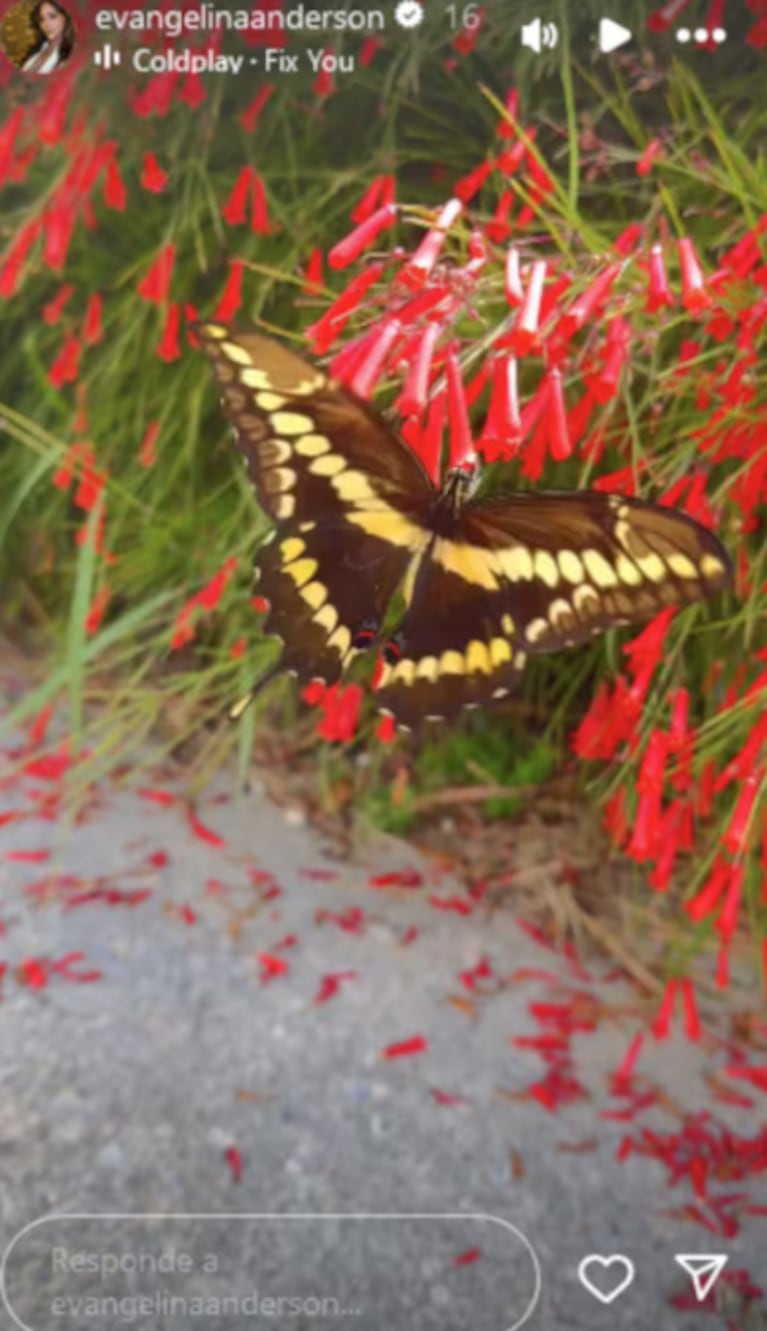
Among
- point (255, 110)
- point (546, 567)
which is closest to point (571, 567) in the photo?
point (546, 567)

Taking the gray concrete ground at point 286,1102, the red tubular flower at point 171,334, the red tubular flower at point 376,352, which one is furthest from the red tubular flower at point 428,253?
the gray concrete ground at point 286,1102

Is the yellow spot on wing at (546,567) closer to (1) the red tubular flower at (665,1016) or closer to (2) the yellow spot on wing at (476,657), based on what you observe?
(2) the yellow spot on wing at (476,657)

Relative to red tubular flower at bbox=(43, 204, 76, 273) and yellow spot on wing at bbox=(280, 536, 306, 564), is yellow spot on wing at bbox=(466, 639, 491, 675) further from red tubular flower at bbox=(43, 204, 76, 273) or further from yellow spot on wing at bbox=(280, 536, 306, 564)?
red tubular flower at bbox=(43, 204, 76, 273)

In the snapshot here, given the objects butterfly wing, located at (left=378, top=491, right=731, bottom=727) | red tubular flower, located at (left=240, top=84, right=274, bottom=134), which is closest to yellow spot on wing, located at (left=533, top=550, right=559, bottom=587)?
butterfly wing, located at (left=378, top=491, right=731, bottom=727)

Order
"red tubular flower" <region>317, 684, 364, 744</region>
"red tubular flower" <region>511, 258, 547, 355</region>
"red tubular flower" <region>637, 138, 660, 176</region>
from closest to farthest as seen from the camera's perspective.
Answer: "red tubular flower" <region>511, 258, 547, 355</region>
"red tubular flower" <region>637, 138, 660, 176</region>
"red tubular flower" <region>317, 684, 364, 744</region>

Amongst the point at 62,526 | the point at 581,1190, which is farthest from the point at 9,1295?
the point at 62,526

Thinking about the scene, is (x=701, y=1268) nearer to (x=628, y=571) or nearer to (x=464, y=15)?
(x=628, y=571)

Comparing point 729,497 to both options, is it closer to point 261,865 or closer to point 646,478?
point 646,478
